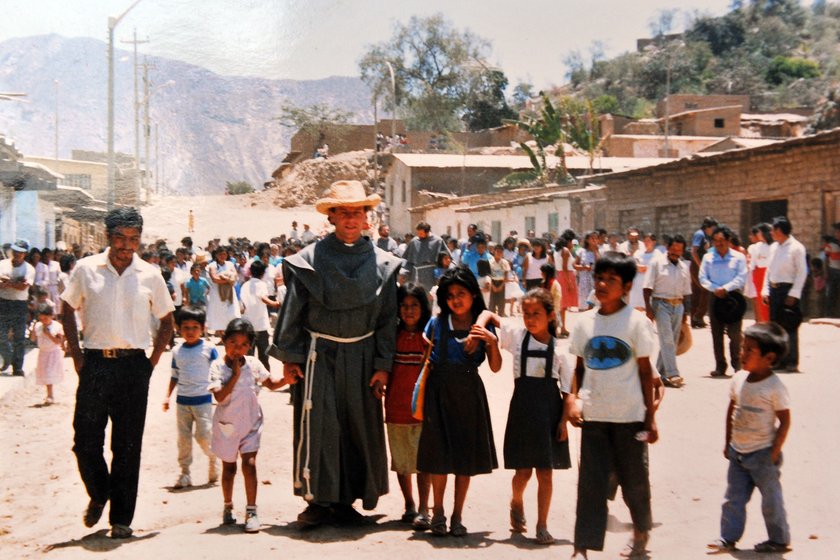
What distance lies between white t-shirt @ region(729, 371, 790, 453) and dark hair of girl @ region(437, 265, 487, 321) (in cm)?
148

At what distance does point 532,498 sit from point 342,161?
96.8 ft

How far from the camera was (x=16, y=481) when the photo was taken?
775 cm

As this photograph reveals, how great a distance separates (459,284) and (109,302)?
1.98 m

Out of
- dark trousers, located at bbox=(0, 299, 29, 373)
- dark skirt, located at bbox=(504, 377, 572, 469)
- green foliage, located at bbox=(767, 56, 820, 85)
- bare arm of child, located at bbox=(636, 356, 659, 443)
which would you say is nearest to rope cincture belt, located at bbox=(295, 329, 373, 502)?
dark skirt, located at bbox=(504, 377, 572, 469)

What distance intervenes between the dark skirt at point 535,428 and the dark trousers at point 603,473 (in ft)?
1.51

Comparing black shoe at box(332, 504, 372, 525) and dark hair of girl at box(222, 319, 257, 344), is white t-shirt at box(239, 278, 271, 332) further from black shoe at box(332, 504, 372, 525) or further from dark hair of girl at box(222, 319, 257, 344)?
black shoe at box(332, 504, 372, 525)

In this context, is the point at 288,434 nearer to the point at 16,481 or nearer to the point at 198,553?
the point at 16,481

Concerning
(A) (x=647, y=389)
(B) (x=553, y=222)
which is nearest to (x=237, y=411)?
(A) (x=647, y=389)

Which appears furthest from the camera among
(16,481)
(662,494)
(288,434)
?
(288,434)

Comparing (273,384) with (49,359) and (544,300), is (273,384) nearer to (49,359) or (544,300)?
(544,300)

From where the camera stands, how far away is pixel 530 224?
91.2ft

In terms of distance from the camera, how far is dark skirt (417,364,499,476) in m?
5.45

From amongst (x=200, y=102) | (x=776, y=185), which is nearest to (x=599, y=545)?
(x=200, y=102)

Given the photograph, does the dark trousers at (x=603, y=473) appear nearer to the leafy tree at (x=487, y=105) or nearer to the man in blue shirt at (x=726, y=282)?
the man in blue shirt at (x=726, y=282)
